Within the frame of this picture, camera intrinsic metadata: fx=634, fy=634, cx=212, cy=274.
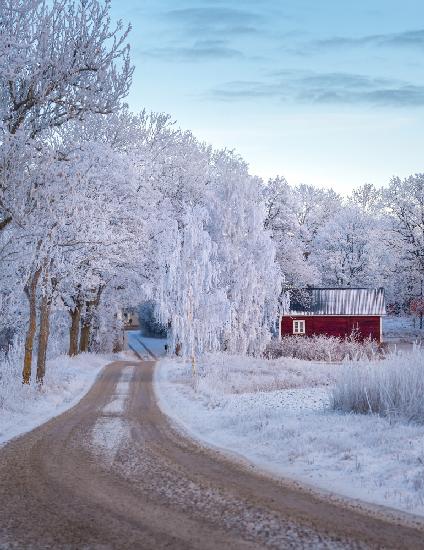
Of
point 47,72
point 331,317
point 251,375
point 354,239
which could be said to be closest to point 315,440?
point 47,72

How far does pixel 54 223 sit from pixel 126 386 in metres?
7.21

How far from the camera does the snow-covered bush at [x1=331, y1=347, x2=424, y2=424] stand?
1187cm

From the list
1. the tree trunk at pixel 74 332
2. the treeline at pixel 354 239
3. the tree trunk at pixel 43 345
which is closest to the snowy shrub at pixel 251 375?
the tree trunk at pixel 43 345

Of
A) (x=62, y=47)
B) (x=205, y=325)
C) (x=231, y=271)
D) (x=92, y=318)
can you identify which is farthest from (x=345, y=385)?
(x=92, y=318)

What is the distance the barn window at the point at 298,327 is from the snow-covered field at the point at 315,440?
101ft

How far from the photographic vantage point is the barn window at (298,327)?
170ft

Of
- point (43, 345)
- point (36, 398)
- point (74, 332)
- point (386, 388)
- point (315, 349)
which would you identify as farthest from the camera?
point (315, 349)

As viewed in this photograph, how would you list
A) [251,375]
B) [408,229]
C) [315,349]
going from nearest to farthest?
[251,375] < [315,349] < [408,229]

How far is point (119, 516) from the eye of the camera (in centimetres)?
671

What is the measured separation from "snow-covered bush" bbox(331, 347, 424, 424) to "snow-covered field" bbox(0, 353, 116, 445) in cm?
704

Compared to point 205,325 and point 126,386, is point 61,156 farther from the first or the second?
point 205,325

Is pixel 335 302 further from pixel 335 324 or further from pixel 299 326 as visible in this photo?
pixel 299 326

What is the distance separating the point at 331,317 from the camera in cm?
5197

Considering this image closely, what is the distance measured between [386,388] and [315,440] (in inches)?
90.2
